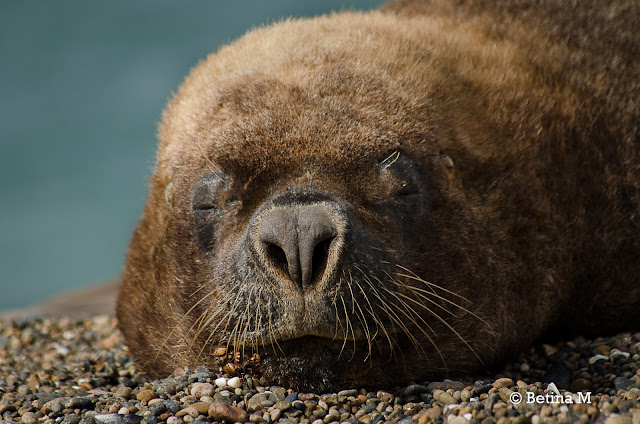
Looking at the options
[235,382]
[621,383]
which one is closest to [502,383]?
[621,383]

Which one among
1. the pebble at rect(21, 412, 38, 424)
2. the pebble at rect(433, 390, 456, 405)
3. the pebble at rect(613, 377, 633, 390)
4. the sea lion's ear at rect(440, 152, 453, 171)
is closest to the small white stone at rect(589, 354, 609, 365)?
the pebble at rect(613, 377, 633, 390)

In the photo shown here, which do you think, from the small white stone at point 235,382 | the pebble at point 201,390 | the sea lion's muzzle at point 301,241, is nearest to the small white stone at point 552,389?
the sea lion's muzzle at point 301,241

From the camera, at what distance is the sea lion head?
4301mm

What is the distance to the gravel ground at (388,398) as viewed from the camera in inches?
161

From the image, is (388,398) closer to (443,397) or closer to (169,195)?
(443,397)

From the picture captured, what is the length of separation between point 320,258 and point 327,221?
218 millimetres

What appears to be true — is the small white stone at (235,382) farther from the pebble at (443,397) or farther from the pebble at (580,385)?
the pebble at (580,385)

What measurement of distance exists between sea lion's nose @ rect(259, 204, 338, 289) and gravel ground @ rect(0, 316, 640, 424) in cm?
83

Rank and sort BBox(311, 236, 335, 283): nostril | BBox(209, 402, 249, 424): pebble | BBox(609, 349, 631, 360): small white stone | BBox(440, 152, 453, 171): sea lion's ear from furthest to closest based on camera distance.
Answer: BBox(609, 349, 631, 360): small white stone → BBox(440, 152, 453, 171): sea lion's ear → BBox(209, 402, 249, 424): pebble → BBox(311, 236, 335, 283): nostril

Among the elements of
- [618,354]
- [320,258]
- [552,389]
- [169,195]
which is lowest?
[552,389]

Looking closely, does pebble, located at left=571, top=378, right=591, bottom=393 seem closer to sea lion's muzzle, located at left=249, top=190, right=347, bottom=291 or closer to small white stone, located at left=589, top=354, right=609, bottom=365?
small white stone, located at left=589, top=354, right=609, bottom=365

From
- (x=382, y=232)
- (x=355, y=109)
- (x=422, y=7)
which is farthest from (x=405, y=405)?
(x=422, y=7)

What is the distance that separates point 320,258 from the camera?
4.24 m

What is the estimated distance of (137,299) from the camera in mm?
5738
